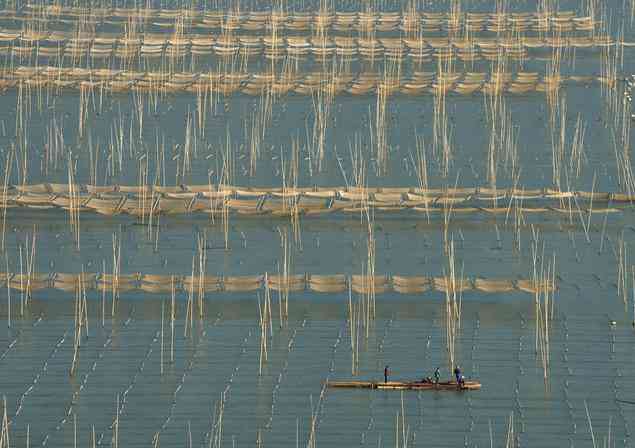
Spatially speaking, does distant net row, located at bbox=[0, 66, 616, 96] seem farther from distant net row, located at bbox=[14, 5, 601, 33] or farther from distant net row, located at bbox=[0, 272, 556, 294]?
distant net row, located at bbox=[0, 272, 556, 294]

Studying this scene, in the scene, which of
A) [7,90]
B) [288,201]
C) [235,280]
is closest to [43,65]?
[7,90]

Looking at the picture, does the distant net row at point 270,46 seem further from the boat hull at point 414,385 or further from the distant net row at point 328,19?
the boat hull at point 414,385

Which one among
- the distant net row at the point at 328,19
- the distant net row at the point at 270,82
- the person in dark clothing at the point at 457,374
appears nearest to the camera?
the person in dark clothing at the point at 457,374

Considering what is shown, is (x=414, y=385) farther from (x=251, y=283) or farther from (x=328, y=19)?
(x=328, y=19)

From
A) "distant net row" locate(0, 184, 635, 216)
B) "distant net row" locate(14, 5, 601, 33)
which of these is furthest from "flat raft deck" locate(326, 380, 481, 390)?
"distant net row" locate(14, 5, 601, 33)

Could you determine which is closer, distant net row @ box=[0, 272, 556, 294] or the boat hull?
the boat hull

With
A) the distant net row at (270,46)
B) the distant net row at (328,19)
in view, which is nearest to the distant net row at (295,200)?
the distant net row at (270,46)

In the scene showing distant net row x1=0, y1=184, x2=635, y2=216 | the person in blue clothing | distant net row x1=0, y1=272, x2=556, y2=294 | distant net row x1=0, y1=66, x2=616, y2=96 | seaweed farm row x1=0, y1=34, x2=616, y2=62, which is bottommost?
the person in blue clothing
